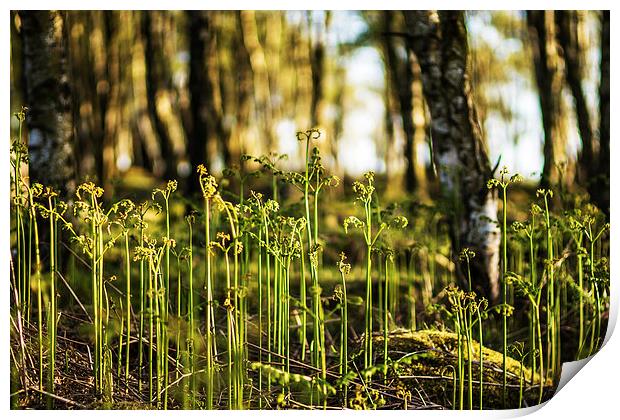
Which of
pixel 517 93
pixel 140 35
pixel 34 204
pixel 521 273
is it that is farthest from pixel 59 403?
pixel 140 35

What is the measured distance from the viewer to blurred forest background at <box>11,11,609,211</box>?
8.93 feet

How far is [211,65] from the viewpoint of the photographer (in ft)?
13.7

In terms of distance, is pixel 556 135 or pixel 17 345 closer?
pixel 17 345

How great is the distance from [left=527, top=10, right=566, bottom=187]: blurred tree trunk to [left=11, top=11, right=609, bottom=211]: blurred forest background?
11mm

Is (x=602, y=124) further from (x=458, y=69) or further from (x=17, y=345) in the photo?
(x=17, y=345)

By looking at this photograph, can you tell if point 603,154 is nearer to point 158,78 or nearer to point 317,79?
point 317,79

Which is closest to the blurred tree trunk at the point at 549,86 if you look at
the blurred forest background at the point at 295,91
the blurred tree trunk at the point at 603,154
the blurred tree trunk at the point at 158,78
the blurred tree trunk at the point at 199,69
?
the blurred forest background at the point at 295,91

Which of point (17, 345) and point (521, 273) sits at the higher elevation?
point (521, 273)

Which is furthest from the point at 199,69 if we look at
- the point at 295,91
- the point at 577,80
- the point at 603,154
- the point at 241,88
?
the point at 603,154

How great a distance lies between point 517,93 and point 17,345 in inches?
94.4

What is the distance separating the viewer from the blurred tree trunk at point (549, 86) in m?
3.03

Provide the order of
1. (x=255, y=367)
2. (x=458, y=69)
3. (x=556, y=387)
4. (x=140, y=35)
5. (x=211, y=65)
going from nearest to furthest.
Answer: (x=255, y=367), (x=556, y=387), (x=458, y=69), (x=211, y=65), (x=140, y=35)

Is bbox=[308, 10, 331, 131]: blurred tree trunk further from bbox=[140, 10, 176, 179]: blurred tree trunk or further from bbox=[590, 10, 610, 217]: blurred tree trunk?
bbox=[590, 10, 610, 217]: blurred tree trunk

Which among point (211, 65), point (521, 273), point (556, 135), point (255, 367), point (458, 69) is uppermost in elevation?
point (211, 65)
